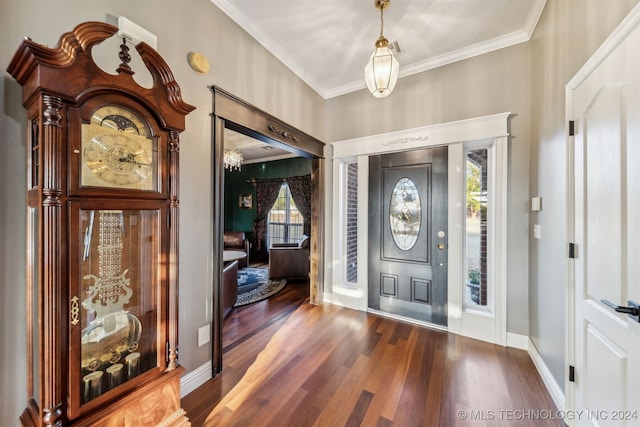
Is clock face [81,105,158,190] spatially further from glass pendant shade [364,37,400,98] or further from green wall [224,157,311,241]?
green wall [224,157,311,241]

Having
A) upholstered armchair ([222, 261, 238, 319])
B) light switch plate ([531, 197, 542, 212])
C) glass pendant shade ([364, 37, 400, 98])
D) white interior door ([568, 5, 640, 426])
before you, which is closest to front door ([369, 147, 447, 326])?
light switch plate ([531, 197, 542, 212])

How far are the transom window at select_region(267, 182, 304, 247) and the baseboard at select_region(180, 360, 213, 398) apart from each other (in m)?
4.61

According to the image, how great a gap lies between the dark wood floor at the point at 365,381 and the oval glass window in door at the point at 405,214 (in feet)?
3.43

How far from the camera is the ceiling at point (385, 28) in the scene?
2064 millimetres

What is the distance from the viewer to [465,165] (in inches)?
105

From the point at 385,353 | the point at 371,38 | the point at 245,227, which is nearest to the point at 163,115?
the point at 371,38

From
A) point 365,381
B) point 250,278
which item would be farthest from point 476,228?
point 250,278

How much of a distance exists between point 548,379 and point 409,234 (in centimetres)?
165

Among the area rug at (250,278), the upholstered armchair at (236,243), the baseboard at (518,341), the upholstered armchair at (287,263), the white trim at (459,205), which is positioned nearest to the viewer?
the baseboard at (518,341)

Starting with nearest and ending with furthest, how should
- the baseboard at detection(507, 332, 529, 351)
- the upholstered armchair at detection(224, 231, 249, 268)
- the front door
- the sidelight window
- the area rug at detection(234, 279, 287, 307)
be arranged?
the baseboard at detection(507, 332, 529, 351), the sidelight window, the front door, the area rug at detection(234, 279, 287, 307), the upholstered armchair at detection(224, 231, 249, 268)

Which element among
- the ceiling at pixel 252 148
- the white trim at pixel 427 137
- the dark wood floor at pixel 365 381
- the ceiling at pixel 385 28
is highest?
the ceiling at pixel 385 28

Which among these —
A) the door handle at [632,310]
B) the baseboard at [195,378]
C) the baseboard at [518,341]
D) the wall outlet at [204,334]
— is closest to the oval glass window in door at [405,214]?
the baseboard at [518,341]

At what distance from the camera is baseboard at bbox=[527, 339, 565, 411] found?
1591mm

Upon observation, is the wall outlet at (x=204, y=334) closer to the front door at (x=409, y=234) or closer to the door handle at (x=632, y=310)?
the front door at (x=409, y=234)
